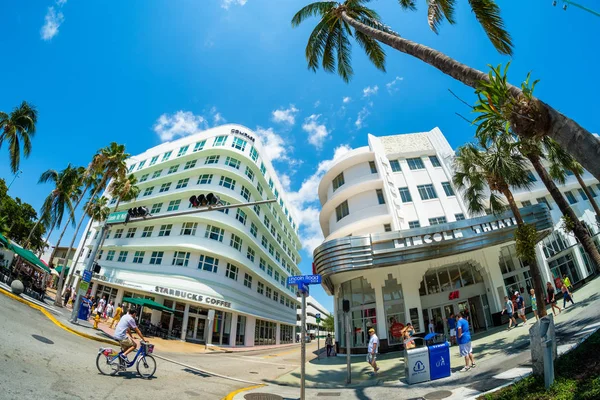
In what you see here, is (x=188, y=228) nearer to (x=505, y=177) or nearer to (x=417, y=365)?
(x=417, y=365)

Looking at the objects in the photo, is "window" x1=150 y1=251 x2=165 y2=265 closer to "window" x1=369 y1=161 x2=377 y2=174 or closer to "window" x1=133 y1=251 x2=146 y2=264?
"window" x1=133 y1=251 x2=146 y2=264

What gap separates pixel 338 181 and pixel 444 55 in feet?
65.3

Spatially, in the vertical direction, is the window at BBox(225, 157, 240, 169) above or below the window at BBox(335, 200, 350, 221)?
above

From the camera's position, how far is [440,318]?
1956cm

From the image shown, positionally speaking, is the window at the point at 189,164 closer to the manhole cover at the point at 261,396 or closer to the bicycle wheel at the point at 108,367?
the bicycle wheel at the point at 108,367

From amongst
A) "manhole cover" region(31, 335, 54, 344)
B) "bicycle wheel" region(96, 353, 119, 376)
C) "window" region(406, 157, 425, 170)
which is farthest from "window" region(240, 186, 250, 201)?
"bicycle wheel" region(96, 353, 119, 376)

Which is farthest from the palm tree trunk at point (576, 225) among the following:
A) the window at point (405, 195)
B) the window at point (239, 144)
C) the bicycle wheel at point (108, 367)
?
the window at point (239, 144)

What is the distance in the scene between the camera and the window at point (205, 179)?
33281 mm

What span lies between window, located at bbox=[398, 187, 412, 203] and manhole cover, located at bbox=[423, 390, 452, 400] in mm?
17169

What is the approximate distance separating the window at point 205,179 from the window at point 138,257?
10136 mm

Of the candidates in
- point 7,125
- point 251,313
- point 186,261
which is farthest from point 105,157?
Answer: point 251,313

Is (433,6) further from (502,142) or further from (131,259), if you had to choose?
(131,259)

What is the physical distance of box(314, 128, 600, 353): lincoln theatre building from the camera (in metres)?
17.1

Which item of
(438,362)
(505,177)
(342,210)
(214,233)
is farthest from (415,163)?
(214,233)
